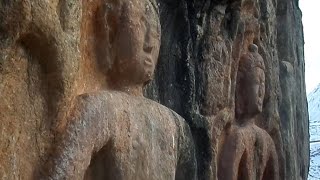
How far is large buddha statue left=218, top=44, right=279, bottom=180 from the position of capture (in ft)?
10.8

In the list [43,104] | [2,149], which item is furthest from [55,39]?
[2,149]

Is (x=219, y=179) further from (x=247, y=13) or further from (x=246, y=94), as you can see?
(x=247, y=13)

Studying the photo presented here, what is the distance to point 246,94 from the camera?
141 inches

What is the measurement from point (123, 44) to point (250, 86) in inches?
50.5

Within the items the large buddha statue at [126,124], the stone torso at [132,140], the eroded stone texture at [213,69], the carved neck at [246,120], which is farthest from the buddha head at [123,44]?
the carved neck at [246,120]

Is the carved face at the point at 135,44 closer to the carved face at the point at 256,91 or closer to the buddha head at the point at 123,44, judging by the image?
the buddha head at the point at 123,44

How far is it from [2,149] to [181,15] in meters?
1.39

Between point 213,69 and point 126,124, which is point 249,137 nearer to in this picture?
point 213,69

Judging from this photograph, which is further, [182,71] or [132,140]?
[182,71]

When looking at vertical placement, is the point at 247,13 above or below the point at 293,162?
above

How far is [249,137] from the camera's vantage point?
344 cm

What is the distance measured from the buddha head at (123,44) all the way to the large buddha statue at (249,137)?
914 mm

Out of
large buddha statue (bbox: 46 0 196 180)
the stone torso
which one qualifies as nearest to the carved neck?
large buddha statue (bbox: 46 0 196 180)

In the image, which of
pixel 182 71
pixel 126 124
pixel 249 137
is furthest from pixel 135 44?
pixel 249 137
